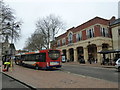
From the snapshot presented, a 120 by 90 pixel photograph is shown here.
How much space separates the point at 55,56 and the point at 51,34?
1074 inches

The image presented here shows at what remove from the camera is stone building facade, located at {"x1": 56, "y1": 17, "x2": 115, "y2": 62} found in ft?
105

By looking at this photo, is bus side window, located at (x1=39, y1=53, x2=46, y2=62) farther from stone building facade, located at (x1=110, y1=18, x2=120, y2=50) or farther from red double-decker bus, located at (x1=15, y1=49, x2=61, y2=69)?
stone building facade, located at (x1=110, y1=18, x2=120, y2=50)

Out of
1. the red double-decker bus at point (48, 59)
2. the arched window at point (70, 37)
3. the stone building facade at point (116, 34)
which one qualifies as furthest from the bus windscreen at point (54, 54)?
the arched window at point (70, 37)

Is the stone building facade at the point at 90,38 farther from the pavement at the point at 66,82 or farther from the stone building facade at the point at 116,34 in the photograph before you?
the pavement at the point at 66,82

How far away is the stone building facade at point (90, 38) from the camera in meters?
32.1

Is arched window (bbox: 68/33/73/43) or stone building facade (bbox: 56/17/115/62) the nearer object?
stone building facade (bbox: 56/17/115/62)

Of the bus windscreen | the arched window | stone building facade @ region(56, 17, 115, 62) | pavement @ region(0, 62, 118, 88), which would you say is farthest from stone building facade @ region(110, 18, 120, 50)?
pavement @ region(0, 62, 118, 88)

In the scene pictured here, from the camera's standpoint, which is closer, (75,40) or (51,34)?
(75,40)

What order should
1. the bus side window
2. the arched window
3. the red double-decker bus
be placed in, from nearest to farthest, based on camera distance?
1. the red double-decker bus
2. the bus side window
3. the arched window

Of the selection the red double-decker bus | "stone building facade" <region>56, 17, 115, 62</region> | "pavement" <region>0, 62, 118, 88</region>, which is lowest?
"pavement" <region>0, 62, 118, 88</region>

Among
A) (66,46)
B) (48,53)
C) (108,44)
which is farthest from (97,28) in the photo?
(48,53)

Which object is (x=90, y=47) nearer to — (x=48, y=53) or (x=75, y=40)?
(x=75, y=40)

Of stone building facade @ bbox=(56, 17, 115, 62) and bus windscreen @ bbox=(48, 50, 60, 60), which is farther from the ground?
stone building facade @ bbox=(56, 17, 115, 62)

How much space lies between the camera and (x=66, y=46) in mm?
44719
